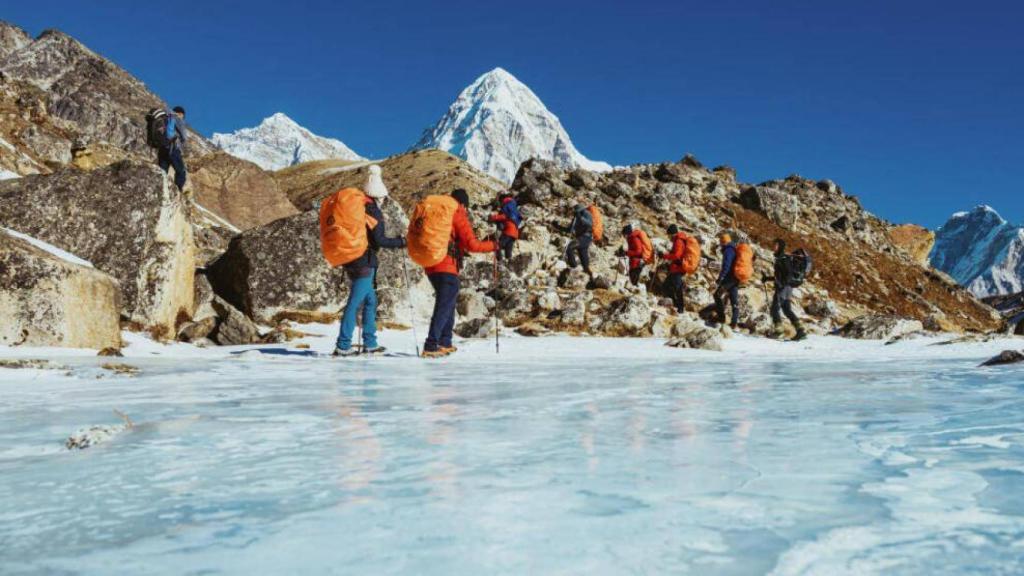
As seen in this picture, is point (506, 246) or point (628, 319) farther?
point (506, 246)

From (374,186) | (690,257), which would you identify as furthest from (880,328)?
(374,186)

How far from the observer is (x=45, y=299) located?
9.77m

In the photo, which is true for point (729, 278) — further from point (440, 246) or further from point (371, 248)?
point (371, 248)

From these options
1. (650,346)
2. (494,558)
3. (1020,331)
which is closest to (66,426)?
(494,558)

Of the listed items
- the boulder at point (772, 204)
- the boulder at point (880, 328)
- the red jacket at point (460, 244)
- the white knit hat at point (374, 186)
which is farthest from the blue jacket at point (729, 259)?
the boulder at point (772, 204)

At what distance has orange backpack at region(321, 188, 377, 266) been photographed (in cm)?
1052

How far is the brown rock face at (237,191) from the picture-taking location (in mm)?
40000

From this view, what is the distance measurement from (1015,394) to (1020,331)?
38.2 feet

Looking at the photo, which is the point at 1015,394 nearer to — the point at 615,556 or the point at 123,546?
the point at 615,556

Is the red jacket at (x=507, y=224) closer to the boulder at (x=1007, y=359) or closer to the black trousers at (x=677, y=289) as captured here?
the black trousers at (x=677, y=289)

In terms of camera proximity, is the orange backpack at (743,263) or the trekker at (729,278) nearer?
the orange backpack at (743,263)

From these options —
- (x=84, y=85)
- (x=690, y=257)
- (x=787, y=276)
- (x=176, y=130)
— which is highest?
(x=84, y=85)

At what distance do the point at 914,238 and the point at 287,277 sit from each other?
48.0 metres

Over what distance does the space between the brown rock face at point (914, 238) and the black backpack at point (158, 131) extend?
46.9 metres
